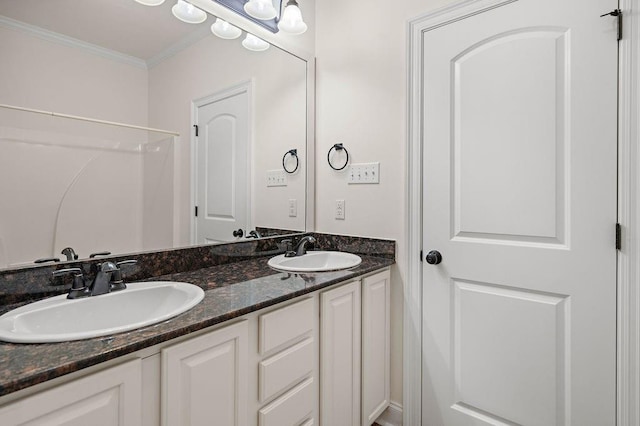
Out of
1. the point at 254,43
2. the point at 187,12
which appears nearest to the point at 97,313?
the point at 187,12

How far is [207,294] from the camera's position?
1.13 m

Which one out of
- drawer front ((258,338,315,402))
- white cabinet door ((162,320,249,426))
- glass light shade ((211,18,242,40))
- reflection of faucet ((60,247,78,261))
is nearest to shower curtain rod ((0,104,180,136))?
reflection of faucet ((60,247,78,261))

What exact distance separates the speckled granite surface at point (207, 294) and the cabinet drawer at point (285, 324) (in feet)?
0.18

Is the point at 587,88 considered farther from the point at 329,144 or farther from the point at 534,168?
the point at 329,144

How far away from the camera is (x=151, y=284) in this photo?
1.21 metres

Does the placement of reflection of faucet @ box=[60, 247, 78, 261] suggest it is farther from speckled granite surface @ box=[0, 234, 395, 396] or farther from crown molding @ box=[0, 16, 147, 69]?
crown molding @ box=[0, 16, 147, 69]

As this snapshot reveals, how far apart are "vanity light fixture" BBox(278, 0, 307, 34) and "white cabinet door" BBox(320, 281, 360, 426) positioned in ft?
4.49

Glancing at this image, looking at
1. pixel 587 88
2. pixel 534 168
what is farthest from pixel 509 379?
pixel 587 88

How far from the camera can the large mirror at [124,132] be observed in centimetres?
107

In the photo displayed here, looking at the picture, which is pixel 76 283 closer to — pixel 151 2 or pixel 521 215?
pixel 151 2

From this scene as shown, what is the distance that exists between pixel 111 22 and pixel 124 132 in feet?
1.35

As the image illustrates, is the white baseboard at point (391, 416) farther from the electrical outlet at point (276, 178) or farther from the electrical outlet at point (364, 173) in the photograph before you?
Answer: the electrical outlet at point (276, 178)

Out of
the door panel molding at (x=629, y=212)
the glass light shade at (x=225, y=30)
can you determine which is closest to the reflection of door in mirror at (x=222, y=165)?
the glass light shade at (x=225, y=30)

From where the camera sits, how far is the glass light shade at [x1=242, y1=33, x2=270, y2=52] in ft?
5.72
